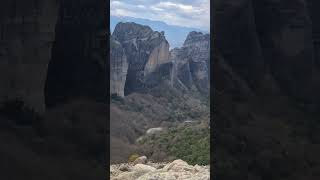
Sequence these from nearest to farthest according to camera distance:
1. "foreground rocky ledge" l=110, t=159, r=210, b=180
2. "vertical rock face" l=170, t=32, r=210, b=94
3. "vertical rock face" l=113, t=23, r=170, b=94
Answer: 1. "foreground rocky ledge" l=110, t=159, r=210, b=180
2. "vertical rock face" l=113, t=23, r=170, b=94
3. "vertical rock face" l=170, t=32, r=210, b=94

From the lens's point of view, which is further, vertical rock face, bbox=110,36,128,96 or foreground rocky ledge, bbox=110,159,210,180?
vertical rock face, bbox=110,36,128,96

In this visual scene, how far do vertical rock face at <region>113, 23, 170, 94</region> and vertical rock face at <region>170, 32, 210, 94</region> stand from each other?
2924 mm

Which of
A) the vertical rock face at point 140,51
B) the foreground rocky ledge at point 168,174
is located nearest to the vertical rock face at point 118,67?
the vertical rock face at point 140,51

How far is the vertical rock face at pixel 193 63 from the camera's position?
62.5 meters

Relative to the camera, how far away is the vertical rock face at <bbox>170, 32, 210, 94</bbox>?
62.5 meters
